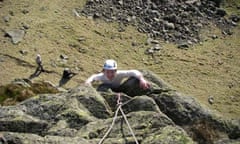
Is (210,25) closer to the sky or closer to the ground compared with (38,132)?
closer to the ground

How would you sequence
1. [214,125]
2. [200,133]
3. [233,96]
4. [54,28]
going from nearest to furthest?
[200,133], [214,125], [233,96], [54,28]

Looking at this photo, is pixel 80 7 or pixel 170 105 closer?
pixel 170 105

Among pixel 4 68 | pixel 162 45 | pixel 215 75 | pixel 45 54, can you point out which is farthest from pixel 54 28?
pixel 215 75

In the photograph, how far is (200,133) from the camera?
1221 centimetres

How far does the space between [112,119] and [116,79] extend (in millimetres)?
2817

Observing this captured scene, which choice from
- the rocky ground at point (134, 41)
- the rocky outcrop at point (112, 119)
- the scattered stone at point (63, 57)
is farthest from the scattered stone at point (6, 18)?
the rocky outcrop at point (112, 119)

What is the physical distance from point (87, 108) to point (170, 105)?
2.48 m

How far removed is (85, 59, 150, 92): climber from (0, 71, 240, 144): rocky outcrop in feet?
1.21

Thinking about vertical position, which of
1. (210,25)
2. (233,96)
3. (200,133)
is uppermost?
(200,133)

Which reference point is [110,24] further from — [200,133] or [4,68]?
[200,133]

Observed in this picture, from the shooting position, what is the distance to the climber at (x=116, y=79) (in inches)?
514

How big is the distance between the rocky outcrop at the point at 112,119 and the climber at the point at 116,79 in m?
0.37

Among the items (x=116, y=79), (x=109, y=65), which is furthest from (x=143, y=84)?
(x=109, y=65)

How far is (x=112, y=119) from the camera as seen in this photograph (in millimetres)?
11047
